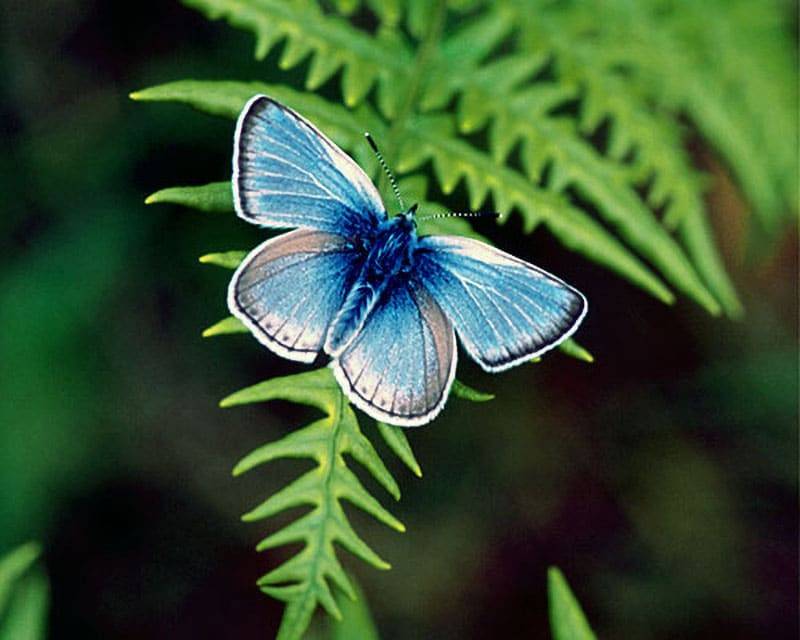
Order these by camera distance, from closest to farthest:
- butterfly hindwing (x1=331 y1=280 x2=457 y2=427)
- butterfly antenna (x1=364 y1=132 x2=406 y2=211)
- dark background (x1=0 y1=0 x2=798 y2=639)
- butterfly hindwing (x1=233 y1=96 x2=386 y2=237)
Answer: butterfly hindwing (x1=331 y1=280 x2=457 y2=427)
butterfly hindwing (x1=233 y1=96 x2=386 y2=237)
butterfly antenna (x1=364 y1=132 x2=406 y2=211)
dark background (x1=0 y1=0 x2=798 y2=639)

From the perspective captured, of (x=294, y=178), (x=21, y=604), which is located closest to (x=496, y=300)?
(x=294, y=178)

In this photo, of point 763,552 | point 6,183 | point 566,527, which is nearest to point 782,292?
point 763,552

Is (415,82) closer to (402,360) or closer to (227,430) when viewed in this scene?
(402,360)

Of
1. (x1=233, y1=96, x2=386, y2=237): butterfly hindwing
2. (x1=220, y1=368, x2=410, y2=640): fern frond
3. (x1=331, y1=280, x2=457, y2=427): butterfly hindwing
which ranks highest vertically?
(x1=233, y1=96, x2=386, y2=237): butterfly hindwing

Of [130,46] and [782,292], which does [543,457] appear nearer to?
[782,292]

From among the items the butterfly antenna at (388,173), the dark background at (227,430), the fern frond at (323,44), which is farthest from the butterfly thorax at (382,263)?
the dark background at (227,430)

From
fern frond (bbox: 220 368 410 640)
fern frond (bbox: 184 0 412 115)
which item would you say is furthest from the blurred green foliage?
fern frond (bbox: 184 0 412 115)

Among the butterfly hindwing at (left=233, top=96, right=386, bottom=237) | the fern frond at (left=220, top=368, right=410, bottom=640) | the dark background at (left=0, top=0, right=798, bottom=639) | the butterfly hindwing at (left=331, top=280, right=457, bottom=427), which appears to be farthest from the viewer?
the dark background at (left=0, top=0, right=798, bottom=639)

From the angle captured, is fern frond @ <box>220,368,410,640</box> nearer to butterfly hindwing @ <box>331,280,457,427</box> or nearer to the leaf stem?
butterfly hindwing @ <box>331,280,457,427</box>
